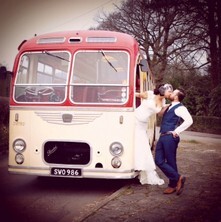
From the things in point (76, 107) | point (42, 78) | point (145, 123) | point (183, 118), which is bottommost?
point (145, 123)

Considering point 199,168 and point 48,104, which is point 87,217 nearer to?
point 48,104

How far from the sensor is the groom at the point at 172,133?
16.9 ft

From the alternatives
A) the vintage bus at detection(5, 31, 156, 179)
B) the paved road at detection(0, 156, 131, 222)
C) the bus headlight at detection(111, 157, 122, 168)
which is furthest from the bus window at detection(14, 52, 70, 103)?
the paved road at detection(0, 156, 131, 222)

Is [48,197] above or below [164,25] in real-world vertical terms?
below

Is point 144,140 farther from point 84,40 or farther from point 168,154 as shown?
point 84,40

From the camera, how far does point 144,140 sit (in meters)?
5.78

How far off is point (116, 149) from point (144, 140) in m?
0.58

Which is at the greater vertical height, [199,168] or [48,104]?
[48,104]

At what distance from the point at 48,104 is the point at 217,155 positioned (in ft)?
20.9

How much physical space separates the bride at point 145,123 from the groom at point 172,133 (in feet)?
0.61

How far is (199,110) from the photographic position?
19094 mm

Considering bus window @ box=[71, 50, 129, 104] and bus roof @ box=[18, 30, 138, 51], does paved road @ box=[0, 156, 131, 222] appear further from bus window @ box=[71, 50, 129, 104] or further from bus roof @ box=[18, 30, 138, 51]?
bus roof @ box=[18, 30, 138, 51]

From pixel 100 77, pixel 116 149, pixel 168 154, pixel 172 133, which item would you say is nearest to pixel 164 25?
pixel 172 133

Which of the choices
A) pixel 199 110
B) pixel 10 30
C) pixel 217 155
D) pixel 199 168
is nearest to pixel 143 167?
pixel 199 168
